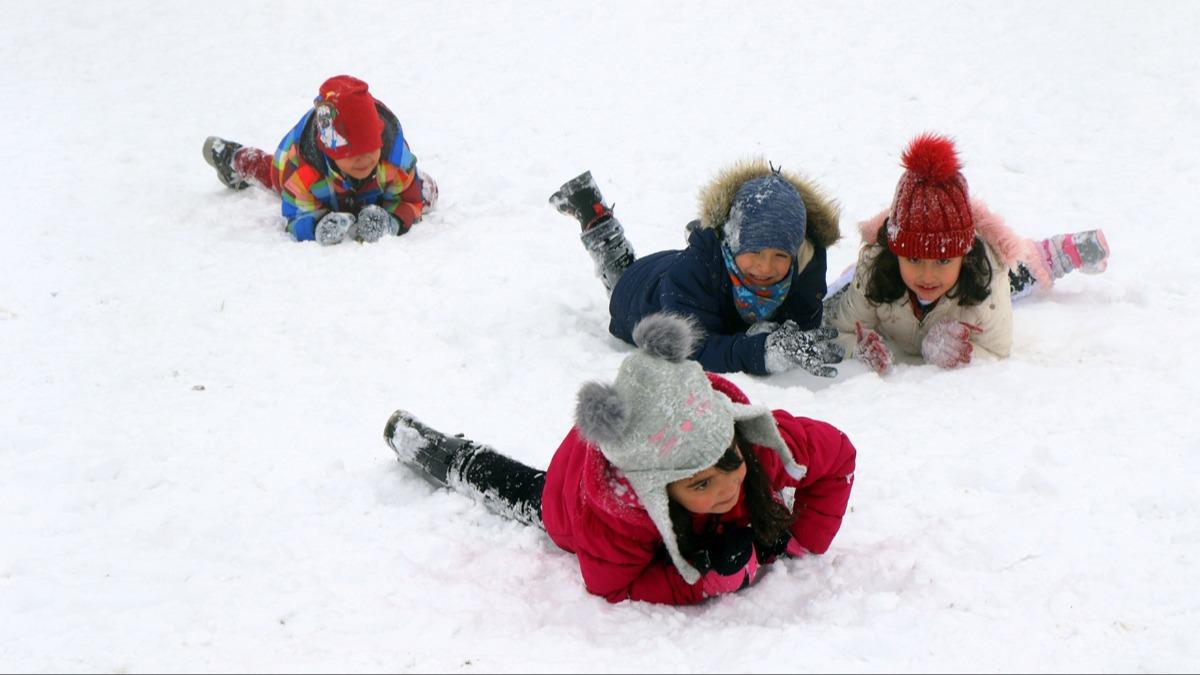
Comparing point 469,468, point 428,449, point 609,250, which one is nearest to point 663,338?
point 469,468

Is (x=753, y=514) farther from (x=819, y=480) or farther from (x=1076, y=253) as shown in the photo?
(x=1076, y=253)

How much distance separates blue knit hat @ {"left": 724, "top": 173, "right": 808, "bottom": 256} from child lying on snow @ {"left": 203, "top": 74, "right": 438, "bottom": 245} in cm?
232

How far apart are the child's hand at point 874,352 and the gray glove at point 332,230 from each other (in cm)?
283

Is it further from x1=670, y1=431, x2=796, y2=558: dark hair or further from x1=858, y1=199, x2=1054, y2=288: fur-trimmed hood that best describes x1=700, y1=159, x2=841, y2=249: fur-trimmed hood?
x1=670, y1=431, x2=796, y2=558: dark hair

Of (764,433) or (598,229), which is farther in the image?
(598,229)

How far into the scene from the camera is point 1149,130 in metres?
6.76

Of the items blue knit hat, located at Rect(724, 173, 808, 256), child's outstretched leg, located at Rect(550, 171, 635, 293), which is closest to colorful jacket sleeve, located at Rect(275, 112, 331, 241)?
child's outstretched leg, located at Rect(550, 171, 635, 293)

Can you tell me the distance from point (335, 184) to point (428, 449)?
273 centimetres

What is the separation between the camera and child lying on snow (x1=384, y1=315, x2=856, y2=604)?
8.48 ft

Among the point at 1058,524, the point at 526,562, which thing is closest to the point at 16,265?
the point at 526,562

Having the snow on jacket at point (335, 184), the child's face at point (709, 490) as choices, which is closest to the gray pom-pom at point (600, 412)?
the child's face at point (709, 490)

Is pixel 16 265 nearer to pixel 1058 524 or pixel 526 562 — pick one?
pixel 526 562

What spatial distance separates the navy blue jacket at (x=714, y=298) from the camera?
14.3 feet

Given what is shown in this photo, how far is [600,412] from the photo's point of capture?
2.49m
